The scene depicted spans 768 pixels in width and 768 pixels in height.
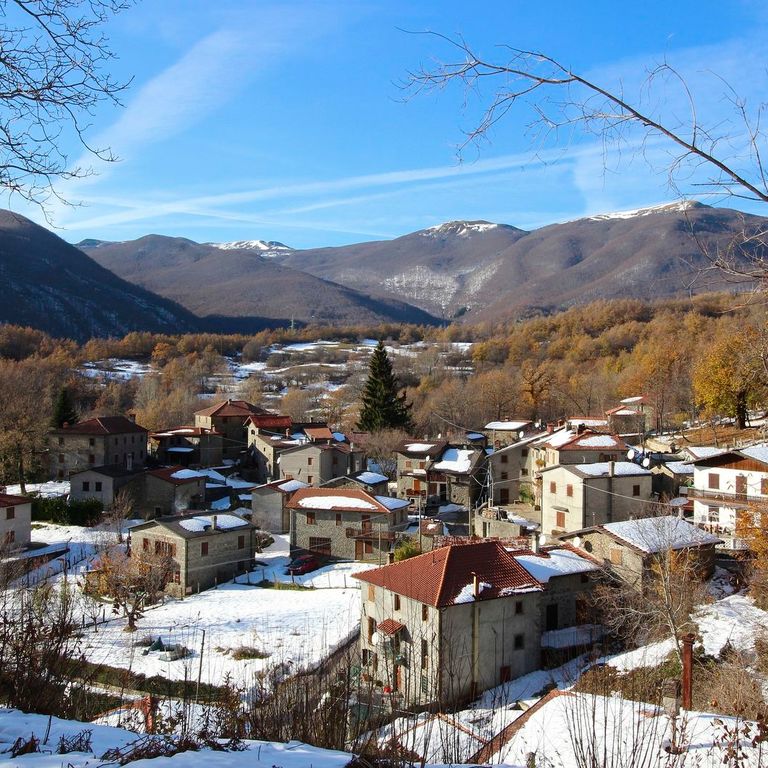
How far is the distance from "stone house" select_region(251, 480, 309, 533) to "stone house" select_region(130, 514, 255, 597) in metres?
5.95

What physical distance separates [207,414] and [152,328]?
10064cm

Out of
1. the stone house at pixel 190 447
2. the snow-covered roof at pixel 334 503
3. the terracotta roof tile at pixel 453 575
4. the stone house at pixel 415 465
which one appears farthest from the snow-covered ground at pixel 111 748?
the stone house at pixel 190 447

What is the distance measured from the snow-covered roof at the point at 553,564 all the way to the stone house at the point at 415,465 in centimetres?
1695

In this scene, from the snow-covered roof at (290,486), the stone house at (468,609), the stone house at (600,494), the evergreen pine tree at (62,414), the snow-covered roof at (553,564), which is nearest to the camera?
the stone house at (468,609)

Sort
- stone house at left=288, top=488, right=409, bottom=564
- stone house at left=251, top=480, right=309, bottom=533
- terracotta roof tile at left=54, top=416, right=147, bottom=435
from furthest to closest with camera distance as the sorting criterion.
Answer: terracotta roof tile at left=54, top=416, right=147, bottom=435 < stone house at left=251, top=480, right=309, bottom=533 < stone house at left=288, top=488, right=409, bottom=564

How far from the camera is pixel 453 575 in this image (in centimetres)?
1752

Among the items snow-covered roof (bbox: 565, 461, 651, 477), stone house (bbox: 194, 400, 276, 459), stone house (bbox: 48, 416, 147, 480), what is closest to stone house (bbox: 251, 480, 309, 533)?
stone house (bbox: 48, 416, 147, 480)

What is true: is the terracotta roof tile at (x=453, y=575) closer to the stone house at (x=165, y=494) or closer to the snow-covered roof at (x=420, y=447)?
the stone house at (x=165, y=494)

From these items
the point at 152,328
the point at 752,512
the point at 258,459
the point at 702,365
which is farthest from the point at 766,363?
the point at 152,328

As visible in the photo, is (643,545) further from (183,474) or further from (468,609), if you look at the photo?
(183,474)

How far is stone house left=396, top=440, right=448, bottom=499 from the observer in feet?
125

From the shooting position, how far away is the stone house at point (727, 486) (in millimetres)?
26609

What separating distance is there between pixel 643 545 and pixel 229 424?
3683 centimetres

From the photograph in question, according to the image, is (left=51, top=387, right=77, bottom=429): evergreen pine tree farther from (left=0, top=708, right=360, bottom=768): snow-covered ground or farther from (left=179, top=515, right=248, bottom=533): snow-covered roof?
(left=0, top=708, right=360, bottom=768): snow-covered ground
